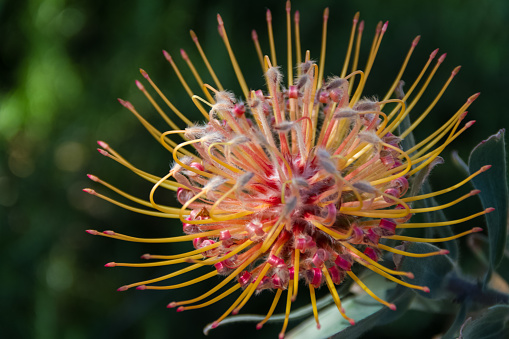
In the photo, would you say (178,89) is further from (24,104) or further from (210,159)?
(210,159)

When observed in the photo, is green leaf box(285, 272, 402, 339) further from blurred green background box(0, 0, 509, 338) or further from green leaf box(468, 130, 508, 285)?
blurred green background box(0, 0, 509, 338)

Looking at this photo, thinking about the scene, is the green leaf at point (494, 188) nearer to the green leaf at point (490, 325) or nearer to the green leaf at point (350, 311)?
the green leaf at point (490, 325)

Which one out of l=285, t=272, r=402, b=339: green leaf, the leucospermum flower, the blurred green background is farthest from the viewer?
the blurred green background

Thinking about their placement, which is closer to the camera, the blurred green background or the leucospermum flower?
the leucospermum flower

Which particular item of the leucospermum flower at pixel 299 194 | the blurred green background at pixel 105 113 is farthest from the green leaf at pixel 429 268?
the blurred green background at pixel 105 113

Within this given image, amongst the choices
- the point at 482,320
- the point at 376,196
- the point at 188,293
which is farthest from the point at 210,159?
the point at 188,293

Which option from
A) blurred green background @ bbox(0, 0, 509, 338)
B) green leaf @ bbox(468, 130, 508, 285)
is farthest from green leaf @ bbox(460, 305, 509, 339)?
blurred green background @ bbox(0, 0, 509, 338)

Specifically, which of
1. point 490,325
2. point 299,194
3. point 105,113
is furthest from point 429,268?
point 105,113
